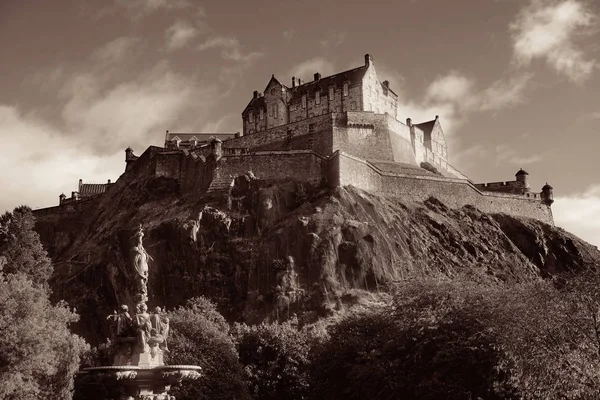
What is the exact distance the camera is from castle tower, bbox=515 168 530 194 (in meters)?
89.3

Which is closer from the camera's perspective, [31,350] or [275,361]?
[31,350]

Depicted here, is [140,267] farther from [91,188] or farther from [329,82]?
[91,188]

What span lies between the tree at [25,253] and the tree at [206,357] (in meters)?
17.9

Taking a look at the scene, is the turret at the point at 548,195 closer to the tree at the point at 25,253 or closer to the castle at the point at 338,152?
the castle at the point at 338,152

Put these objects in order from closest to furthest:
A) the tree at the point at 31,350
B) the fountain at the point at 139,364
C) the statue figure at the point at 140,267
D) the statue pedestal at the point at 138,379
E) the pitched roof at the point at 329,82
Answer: the statue pedestal at the point at 138,379, the fountain at the point at 139,364, the statue figure at the point at 140,267, the tree at the point at 31,350, the pitched roof at the point at 329,82

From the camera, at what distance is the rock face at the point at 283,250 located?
56.4 m

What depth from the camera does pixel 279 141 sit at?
8069 centimetres

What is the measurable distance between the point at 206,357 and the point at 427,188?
137ft

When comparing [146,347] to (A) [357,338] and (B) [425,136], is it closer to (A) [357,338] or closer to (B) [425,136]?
(A) [357,338]

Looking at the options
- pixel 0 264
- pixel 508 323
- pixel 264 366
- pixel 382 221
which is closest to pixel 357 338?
pixel 264 366

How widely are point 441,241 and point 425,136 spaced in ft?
105

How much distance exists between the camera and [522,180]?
89.8 meters

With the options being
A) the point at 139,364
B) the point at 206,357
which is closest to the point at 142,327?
the point at 139,364

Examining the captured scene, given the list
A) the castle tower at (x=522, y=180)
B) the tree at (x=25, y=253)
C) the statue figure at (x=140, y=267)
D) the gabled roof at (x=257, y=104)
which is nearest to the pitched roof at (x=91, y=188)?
the gabled roof at (x=257, y=104)
